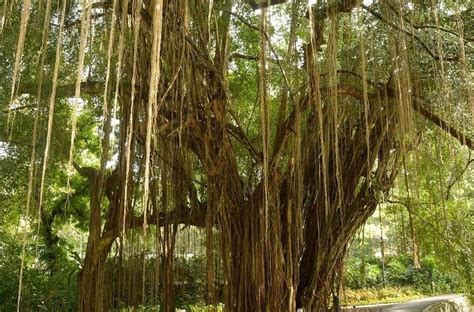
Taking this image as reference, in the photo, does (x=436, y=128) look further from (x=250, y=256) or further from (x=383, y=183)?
(x=250, y=256)

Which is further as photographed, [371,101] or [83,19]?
[371,101]

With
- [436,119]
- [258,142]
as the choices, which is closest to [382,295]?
[258,142]

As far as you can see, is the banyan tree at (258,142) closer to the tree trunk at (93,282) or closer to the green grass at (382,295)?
the tree trunk at (93,282)

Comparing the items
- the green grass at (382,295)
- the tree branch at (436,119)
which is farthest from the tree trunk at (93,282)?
the green grass at (382,295)

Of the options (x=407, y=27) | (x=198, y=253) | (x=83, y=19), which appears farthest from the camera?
(x=198, y=253)

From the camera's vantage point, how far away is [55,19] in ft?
10.2

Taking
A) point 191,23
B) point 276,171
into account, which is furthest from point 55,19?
Answer: point 276,171

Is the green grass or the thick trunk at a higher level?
the thick trunk

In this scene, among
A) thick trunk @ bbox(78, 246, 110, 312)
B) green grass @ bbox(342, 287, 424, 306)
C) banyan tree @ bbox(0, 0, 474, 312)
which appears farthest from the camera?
green grass @ bbox(342, 287, 424, 306)

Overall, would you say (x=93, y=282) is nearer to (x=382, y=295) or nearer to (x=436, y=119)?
(x=436, y=119)

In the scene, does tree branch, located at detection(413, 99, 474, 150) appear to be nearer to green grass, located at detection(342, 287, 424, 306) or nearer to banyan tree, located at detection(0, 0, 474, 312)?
banyan tree, located at detection(0, 0, 474, 312)

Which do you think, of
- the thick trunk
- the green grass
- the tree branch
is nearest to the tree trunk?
the thick trunk

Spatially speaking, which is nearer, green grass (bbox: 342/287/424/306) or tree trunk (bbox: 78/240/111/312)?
tree trunk (bbox: 78/240/111/312)

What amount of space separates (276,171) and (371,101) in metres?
0.66
